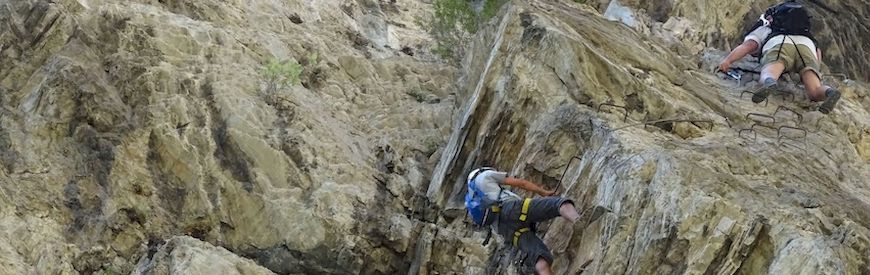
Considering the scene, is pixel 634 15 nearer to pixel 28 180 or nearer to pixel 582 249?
pixel 582 249

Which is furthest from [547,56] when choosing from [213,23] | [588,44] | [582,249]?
[213,23]

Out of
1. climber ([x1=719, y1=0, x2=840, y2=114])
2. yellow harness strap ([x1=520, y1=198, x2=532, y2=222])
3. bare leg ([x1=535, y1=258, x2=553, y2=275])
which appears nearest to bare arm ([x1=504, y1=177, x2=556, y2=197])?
yellow harness strap ([x1=520, y1=198, x2=532, y2=222])

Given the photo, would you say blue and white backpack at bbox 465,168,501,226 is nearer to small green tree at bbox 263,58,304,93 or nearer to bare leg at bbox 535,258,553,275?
bare leg at bbox 535,258,553,275

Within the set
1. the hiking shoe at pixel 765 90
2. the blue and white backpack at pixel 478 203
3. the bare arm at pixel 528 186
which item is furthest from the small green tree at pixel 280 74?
the hiking shoe at pixel 765 90

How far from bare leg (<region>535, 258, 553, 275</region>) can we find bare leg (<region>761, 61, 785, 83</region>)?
18.3 ft

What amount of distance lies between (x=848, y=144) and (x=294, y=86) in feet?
29.3

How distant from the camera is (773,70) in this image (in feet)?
47.9

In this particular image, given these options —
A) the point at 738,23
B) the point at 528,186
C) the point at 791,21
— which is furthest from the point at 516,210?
the point at 738,23

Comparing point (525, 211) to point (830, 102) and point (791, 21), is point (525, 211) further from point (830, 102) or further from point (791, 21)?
point (791, 21)

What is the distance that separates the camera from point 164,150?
47.5 ft

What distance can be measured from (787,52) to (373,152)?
666cm

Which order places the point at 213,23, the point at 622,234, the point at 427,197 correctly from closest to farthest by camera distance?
the point at 622,234, the point at 427,197, the point at 213,23

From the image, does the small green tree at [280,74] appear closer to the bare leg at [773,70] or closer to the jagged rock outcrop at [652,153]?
the jagged rock outcrop at [652,153]

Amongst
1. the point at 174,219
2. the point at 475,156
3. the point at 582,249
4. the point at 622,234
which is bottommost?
the point at 174,219
